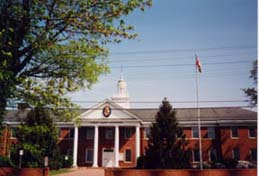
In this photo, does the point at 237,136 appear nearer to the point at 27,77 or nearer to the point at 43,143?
the point at 43,143

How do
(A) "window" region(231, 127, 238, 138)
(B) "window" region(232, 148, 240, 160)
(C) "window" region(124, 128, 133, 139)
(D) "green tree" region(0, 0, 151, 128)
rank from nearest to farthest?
(D) "green tree" region(0, 0, 151, 128) < (B) "window" region(232, 148, 240, 160) < (A) "window" region(231, 127, 238, 138) < (C) "window" region(124, 128, 133, 139)

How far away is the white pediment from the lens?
2180 cm

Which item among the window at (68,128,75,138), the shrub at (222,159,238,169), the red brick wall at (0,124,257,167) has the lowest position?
the shrub at (222,159,238,169)

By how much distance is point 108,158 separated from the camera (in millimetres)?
21766

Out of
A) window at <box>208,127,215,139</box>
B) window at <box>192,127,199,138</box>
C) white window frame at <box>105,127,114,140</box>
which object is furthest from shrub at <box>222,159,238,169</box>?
white window frame at <box>105,127,114,140</box>

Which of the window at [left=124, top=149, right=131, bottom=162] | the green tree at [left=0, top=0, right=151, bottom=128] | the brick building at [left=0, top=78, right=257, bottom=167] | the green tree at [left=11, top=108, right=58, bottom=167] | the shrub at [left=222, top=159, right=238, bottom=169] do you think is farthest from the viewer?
the window at [left=124, top=149, right=131, bottom=162]

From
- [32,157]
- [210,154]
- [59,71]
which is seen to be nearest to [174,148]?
[210,154]

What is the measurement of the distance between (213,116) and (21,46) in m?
18.6

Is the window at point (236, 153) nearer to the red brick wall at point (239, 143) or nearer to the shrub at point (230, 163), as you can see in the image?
the red brick wall at point (239, 143)

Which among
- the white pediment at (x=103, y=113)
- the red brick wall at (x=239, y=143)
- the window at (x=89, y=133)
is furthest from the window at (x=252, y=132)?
the window at (x=89, y=133)

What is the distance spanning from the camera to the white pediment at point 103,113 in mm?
21797

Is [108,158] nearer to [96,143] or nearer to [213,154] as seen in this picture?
[96,143]

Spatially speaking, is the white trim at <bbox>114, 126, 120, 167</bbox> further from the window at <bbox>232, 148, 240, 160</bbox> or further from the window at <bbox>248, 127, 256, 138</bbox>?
the window at <bbox>248, 127, 256, 138</bbox>

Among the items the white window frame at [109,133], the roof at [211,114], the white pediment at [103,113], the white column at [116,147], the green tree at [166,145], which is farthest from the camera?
the white window frame at [109,133]
